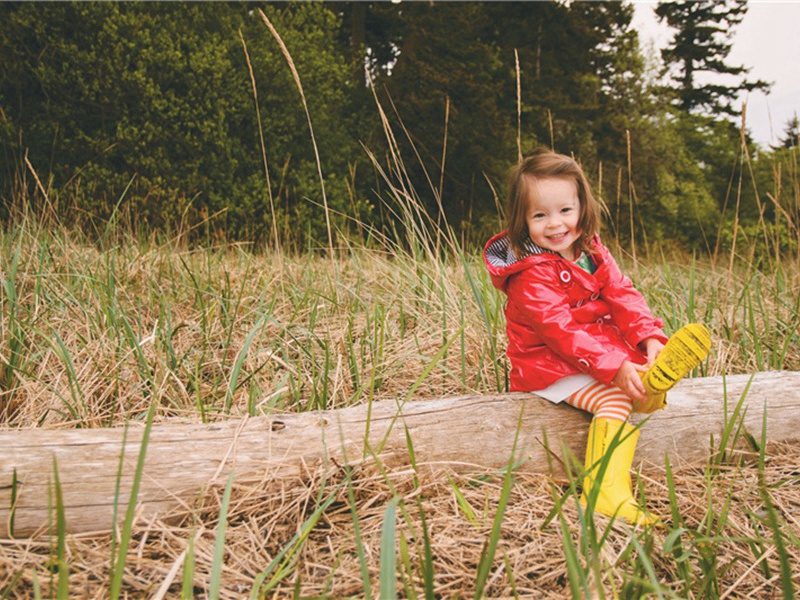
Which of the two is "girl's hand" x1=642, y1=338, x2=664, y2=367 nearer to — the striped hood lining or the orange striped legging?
the orange striped legging

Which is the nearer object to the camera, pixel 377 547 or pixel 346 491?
pixel 377 547

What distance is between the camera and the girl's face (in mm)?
1739

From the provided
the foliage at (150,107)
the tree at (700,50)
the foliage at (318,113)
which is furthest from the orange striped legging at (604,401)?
the tree at (700,50)

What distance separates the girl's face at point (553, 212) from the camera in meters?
1.74

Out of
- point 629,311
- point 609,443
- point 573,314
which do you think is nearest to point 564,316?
point 573,314

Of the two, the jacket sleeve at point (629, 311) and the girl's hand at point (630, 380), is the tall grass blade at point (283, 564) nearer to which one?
the girl's hand at point (630, 380)

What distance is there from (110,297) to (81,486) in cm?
125

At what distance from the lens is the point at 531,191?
5.78 feet

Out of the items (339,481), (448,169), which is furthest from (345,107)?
(339,481)

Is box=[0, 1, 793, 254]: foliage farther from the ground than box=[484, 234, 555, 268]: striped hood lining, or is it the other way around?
box=[0, 1, 793, 254]: foliage

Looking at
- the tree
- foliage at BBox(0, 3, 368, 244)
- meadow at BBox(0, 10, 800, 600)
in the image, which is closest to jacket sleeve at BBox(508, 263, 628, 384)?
meadow at BBox(0, 10, 800, 600)

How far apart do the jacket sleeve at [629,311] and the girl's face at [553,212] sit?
0.58 feet

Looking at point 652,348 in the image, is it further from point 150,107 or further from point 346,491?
point 150,107

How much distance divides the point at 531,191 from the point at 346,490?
0.96 meters
